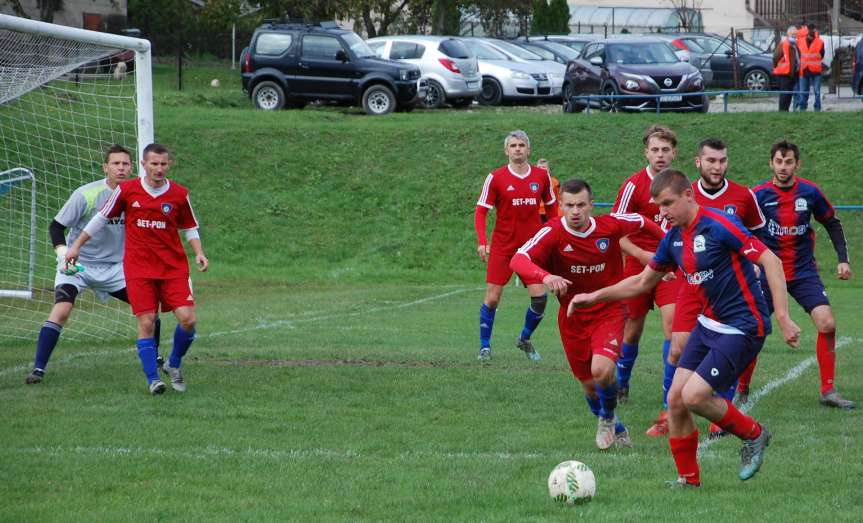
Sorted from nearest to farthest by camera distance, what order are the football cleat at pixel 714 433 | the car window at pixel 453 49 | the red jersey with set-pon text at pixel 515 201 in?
the football cleat at pixel 714 433, the red jersey with set-pon text at pixel 515 201, the car window at pixel 453 49

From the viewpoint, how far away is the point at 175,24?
4866 cm

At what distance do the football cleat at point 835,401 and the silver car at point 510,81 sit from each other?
Answer: 2338 centimetres

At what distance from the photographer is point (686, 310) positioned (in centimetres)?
789

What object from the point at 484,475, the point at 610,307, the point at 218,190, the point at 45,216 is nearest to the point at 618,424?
the point at 610,307

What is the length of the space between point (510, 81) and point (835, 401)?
23687 millimetres

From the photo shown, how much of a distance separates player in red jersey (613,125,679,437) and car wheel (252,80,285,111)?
21.2 m

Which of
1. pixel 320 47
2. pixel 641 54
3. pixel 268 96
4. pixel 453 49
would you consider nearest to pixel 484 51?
pixel 453 49

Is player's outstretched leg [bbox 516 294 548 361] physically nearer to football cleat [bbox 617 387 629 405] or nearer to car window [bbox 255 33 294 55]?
football cleat [bbox 617 387 629 405]

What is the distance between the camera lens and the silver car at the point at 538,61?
3200cm

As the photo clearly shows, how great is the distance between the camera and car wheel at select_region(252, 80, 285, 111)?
29297mm

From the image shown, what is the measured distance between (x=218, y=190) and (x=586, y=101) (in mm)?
9145

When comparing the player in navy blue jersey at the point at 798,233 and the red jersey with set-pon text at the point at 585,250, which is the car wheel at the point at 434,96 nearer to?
the player in navy blue jersey at the point at 798,233

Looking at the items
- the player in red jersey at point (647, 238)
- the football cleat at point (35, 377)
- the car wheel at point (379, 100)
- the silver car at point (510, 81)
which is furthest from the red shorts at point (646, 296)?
the silver car at point (510, 81)

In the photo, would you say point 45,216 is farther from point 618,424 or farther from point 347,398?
point 618,424
